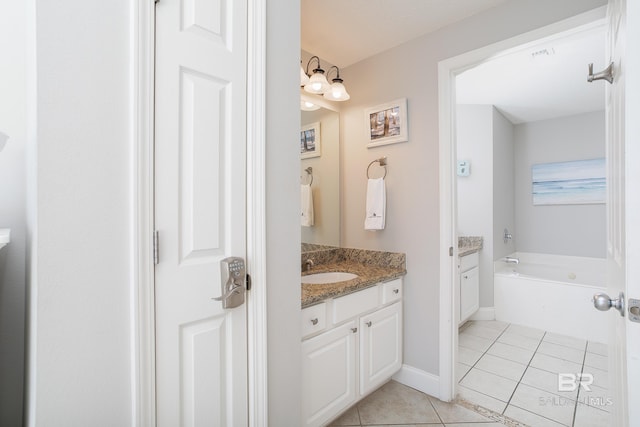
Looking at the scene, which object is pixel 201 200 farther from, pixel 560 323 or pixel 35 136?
pixel 560 323

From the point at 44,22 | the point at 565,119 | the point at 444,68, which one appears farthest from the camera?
the point at 565,119

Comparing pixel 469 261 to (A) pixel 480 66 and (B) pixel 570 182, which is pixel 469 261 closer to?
(A) pixel 480 66

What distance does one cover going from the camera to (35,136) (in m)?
0.68

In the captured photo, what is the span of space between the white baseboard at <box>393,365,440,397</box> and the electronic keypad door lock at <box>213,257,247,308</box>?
1648 mm

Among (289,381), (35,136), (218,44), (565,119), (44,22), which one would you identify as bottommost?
(289,381)

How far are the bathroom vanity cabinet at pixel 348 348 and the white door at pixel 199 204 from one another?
0.49 metres

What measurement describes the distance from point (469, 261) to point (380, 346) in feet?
5.66

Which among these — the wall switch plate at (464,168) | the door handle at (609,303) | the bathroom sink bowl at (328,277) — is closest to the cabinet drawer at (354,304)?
the bathroom sink bowl at (328,277)

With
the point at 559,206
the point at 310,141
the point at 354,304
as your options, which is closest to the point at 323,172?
the point at 310,141

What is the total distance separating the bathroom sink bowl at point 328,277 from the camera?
79.1 inches

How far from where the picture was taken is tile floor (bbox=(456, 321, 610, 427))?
72.0 inches

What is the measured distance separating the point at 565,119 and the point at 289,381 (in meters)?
4.80

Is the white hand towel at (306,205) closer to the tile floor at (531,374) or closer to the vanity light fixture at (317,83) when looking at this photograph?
the vanity light fixture at (317,83)

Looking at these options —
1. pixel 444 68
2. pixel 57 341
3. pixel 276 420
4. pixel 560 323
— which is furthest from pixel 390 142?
pixel 560 323
